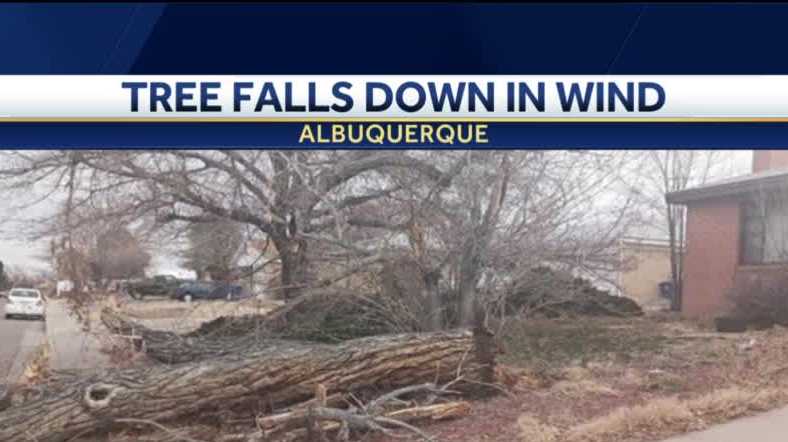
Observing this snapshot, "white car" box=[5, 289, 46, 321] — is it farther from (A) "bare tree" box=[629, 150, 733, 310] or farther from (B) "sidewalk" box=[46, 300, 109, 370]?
(A) "bare tree" box=[629, 150, 733, 310]

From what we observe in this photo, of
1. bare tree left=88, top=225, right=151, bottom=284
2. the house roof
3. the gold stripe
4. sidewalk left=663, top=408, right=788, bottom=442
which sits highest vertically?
the gold stripe

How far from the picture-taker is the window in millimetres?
3887

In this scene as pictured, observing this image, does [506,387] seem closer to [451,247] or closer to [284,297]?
[451,247]

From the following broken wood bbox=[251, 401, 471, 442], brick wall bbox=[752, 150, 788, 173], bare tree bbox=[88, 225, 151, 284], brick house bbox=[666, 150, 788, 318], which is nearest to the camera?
brick wall bbox=[752, 150, 788, 173]

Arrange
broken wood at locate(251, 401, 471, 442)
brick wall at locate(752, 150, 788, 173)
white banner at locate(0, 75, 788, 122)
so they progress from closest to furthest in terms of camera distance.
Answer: white banner at locate(0, 75, 788, 122)
brick wall at locate(752, 150, 788, 173)
broken wood at locate(251, 401, 471, 442)

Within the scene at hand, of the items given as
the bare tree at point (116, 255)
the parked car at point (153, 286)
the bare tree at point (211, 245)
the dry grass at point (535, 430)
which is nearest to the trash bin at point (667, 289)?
the dry grass at point (535, 430)

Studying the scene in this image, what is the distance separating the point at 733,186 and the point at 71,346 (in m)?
3.49

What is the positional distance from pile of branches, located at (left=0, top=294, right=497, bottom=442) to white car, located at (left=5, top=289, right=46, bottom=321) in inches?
12.6

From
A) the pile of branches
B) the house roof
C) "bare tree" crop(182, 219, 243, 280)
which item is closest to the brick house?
the house roof

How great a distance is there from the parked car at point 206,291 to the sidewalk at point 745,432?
2417 millimetres

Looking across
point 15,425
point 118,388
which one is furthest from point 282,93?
point 15,425

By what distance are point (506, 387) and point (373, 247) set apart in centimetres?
105

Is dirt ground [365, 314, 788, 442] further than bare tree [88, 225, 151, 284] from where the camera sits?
Yes

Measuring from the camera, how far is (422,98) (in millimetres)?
3408
